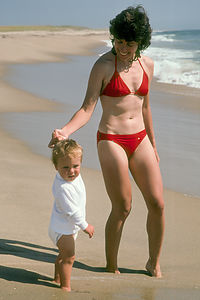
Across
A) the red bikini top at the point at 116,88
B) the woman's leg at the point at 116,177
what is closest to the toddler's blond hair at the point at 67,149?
the woman's leg at the point at 116,177

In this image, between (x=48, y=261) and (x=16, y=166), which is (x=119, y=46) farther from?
(x=16, y=166)

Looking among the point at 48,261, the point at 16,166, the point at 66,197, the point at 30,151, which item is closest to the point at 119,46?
the point at 66,197

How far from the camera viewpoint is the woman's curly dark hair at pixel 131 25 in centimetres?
346

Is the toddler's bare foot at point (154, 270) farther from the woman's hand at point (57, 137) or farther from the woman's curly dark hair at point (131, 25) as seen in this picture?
the woman's curly dark hair at point (131, 25)

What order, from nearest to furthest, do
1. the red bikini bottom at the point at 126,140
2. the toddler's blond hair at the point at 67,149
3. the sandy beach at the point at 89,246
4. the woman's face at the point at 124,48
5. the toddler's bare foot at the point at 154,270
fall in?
the toddler's blond hair at the point at 67,149
the sandy beach at the point at 89,246
the woman's face at the point at 124,48
the red bikini bottom at the point at 126,140
the toddler's bare foot at the point at 154,270

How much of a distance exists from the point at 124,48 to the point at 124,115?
0.46m

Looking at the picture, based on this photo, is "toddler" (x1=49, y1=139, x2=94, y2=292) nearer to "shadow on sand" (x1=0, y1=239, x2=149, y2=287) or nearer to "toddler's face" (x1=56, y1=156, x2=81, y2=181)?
"toddler's face" (x1=56, y1=156, x2=81, y2=181)

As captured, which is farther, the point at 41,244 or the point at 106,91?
the point at 41,244

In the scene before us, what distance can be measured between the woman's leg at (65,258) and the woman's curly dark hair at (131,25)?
1.36 metres

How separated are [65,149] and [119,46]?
86 cm

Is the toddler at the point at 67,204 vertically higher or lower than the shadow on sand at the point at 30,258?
higher

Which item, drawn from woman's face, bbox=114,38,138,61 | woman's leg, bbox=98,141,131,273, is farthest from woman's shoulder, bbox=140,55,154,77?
woman's leg, bbox=98,141,131,273

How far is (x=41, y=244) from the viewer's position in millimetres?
4445

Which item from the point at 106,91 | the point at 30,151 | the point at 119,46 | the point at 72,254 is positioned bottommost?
the point at 30,151
